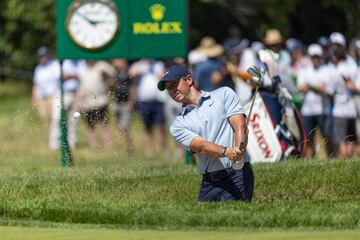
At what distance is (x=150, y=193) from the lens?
13375 mm

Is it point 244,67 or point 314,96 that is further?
point 244,67

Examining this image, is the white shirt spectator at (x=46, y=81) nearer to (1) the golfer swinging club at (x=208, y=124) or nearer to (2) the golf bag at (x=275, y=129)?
(2) the golf bag at (x=275, y=129)

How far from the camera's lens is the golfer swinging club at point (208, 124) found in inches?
438

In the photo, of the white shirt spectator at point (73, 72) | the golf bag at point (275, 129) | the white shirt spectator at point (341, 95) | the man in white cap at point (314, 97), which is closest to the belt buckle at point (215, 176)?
the golf bag at point (275, 129)

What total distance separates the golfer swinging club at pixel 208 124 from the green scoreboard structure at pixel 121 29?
23.6 feet

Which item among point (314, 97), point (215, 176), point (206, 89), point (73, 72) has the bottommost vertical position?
point (215, 176)

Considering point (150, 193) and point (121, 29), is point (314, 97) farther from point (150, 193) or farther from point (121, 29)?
point (150, 193)

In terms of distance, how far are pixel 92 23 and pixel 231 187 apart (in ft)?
23.9

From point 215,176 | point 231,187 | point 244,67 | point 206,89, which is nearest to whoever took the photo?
point 215,176

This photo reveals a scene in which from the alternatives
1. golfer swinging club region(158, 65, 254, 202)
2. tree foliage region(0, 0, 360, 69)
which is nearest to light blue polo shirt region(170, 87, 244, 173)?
golfer swinging club region(158, 65, 254, 202)

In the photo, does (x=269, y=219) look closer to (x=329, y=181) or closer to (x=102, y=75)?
(x=329, y=181)

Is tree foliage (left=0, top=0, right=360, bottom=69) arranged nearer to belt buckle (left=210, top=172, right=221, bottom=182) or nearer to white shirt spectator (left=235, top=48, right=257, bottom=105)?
white shirt spectator (left=235, top=48, right=257, bottom=105)

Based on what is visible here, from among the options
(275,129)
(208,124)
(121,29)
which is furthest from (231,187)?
(121,29)

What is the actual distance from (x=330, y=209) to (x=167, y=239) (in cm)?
209
